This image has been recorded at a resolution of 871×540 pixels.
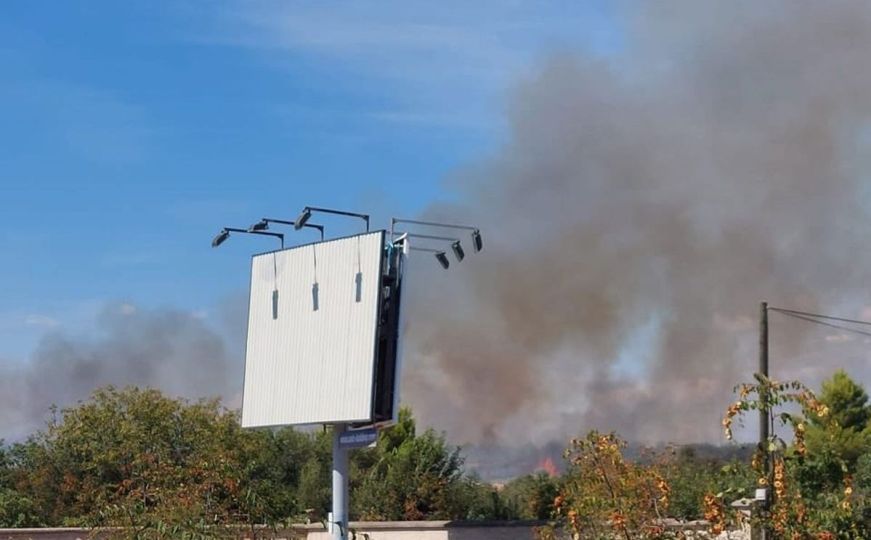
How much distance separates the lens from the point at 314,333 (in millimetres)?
27438

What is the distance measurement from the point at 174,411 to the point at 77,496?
16.8ft

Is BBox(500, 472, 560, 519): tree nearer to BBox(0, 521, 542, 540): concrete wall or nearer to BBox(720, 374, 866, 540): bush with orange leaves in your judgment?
BBox(0, 521, 542, 540): concrete wall

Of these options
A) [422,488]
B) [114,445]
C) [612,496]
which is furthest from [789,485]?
[114,445]

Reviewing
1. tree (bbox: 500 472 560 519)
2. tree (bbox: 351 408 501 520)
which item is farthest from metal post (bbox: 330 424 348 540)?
tree (bbox: 500 472 560 519)

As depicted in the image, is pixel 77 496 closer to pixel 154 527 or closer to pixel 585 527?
pixel 154 527

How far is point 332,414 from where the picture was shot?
2662 cm

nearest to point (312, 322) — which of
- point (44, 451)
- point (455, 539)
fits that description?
point (455, 539)

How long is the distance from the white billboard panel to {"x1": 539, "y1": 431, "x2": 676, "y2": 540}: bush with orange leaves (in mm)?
6925

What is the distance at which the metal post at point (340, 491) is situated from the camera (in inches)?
1042

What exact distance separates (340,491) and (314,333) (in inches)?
124

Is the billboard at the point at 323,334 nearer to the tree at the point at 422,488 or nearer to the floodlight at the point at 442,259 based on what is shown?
the floodlight at the point at 442,259

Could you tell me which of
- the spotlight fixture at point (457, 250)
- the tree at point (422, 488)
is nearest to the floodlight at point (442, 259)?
the spotlight fixture at point (457, 250)

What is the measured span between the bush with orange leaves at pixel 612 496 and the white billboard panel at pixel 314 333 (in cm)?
692

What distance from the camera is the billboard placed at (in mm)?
26359
